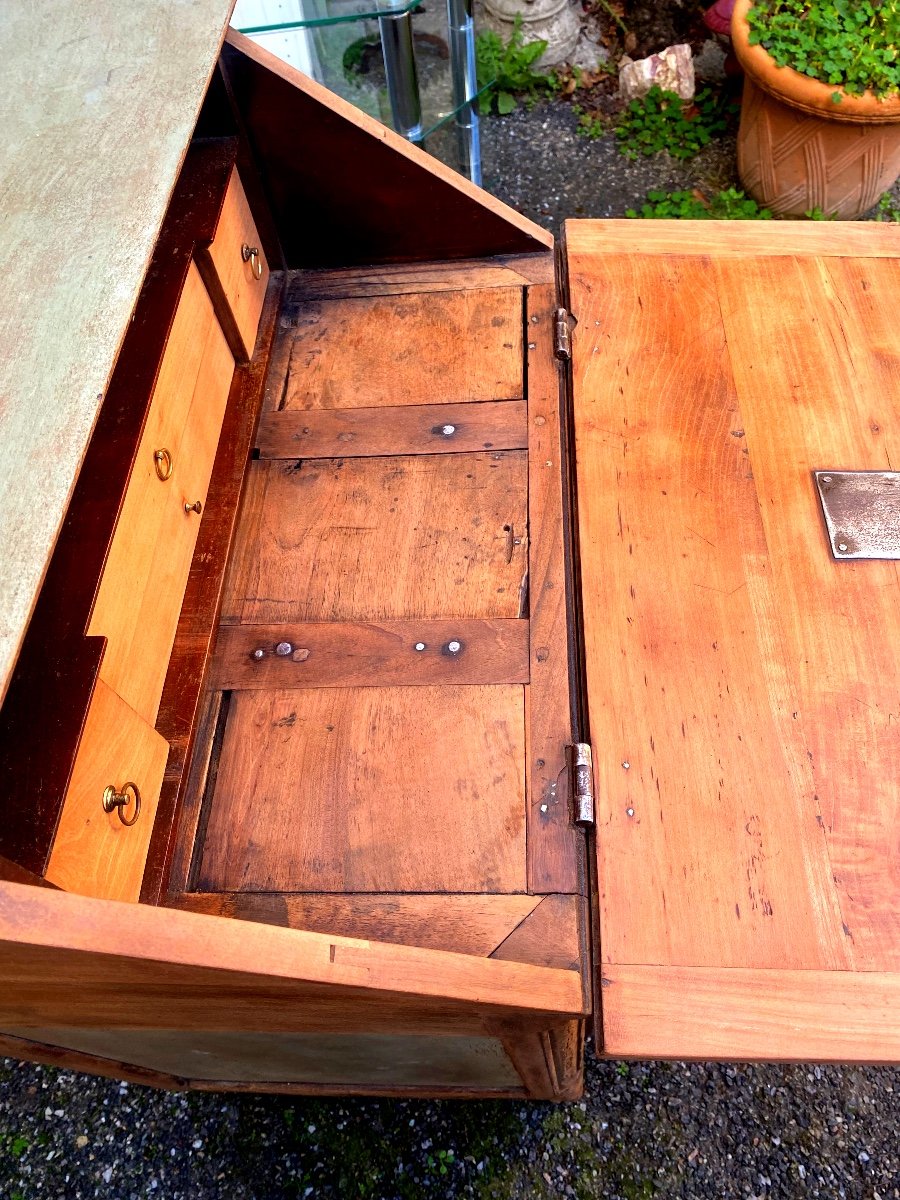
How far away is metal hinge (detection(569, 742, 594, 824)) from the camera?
3.84 ft

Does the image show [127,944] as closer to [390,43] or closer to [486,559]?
[486,559]

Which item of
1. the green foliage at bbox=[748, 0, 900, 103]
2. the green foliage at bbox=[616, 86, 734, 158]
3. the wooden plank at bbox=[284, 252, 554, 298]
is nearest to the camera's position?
the wooden plank at bbox=[284, 252, 554, 298]

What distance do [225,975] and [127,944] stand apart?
112 mm

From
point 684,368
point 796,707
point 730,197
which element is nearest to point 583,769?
point 796,707

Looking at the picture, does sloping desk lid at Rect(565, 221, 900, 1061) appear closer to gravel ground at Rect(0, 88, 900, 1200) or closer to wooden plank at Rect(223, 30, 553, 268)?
wooden plank at Rect(223, 30, 553, 268)

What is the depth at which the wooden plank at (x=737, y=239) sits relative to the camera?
66.7 inches

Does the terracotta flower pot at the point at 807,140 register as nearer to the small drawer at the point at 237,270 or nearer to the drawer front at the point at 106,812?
the small drawer at the point at 237,270

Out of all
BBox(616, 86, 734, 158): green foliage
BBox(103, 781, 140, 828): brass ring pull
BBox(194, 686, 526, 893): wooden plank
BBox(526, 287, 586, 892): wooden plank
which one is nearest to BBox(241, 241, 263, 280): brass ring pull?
BBox(526, 287, 586, 892): wooden plank

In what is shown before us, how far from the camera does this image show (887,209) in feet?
10.6

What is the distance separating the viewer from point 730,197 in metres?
3.23

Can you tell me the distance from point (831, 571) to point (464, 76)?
211 cm

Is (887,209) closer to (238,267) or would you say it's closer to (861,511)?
(861,511)

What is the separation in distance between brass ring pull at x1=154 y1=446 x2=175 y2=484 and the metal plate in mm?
1020

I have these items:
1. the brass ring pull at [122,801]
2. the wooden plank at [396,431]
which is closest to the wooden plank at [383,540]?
the wooden plank at [396,431]
